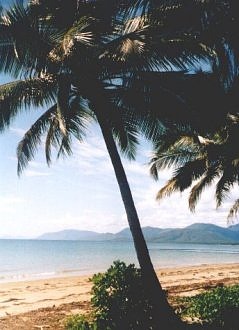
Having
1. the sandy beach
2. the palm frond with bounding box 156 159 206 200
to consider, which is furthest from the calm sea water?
the palm frond with bounding box 156 159 206 200

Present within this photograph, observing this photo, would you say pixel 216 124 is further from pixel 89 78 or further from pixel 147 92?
pixel 89 78

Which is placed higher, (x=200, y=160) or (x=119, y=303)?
(x=200, y=160)

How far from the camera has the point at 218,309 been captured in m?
8.53

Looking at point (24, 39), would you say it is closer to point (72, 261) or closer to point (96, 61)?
point (96, 61)

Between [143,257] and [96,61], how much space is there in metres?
4.13

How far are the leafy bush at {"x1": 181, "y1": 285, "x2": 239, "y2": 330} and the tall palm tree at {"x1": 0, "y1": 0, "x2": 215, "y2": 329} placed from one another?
3.73 ft

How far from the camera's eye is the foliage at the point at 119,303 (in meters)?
6.88

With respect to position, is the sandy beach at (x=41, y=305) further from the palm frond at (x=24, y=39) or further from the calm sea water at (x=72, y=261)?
the calm sea water at (x=72, y=261)

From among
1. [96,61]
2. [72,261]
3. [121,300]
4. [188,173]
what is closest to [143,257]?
[121,300]

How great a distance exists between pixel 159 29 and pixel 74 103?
10.3 feet

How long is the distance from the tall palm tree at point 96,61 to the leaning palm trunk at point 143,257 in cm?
2

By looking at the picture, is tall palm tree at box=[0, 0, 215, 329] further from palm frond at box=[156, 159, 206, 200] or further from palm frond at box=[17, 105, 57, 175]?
palm frond at box=[156, 159, 206, 200]

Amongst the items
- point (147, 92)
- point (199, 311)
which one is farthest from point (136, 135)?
point (199, 311)

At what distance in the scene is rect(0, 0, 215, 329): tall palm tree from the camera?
25.8 feet
